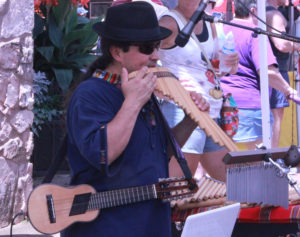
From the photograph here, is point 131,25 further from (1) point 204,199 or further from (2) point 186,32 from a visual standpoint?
(1) point 204,199

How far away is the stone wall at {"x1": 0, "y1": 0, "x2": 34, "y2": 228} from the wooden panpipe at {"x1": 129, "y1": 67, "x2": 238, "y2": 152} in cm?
253

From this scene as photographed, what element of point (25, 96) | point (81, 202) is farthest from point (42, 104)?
point (81, 202)

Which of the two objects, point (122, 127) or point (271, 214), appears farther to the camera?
point (271, 214)

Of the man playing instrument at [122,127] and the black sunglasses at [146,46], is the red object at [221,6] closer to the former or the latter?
the man playing instrument at [122,127]

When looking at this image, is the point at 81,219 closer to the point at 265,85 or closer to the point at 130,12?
the point at 130,12

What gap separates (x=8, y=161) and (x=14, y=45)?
0.99 metres

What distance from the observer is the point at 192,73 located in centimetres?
353

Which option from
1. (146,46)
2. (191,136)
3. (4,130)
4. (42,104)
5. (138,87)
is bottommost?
(42,104)

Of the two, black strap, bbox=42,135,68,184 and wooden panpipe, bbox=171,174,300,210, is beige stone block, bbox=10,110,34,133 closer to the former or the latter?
wooden panpipe, bbox=171,174,300,210

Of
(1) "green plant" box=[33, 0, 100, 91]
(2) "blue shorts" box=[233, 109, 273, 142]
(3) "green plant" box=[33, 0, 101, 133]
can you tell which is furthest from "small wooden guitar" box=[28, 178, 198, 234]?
(1) "green plant" box=[33, 0, 100, 91]

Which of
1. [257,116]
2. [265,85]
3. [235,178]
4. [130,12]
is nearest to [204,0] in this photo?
[130,12]

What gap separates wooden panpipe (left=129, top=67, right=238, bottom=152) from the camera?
2.51 metres

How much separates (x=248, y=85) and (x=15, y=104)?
1979mm

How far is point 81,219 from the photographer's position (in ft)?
7.38
